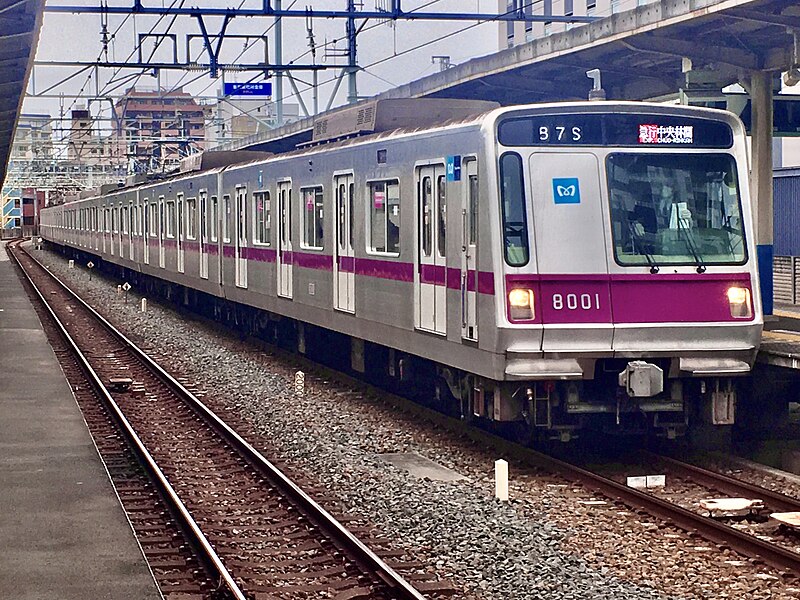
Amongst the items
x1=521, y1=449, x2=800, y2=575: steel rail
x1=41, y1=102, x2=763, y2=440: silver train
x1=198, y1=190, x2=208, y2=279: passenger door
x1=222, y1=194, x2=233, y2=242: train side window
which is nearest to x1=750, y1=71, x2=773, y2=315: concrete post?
x1=41, y1=102, x2=763, y2=440: silver train

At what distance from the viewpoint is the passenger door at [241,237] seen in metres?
20.3

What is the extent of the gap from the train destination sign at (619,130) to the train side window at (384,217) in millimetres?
2500

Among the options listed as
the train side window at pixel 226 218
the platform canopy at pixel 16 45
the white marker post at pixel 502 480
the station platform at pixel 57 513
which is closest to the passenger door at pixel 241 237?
the train side window at pixel 226 218

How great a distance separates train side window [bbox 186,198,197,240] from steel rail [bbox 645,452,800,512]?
15.6m

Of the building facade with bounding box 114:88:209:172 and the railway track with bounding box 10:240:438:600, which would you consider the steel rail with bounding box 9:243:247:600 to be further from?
the building facade with bounding box 114:88:209:172

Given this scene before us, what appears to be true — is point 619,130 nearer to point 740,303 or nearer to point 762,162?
point 740,303

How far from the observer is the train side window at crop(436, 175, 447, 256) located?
11.2m

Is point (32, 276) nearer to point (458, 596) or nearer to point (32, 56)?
point (32, 56)

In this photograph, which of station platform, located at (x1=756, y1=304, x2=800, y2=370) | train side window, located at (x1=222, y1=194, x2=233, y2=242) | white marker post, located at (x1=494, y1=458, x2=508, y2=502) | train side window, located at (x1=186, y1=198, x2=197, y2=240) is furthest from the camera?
train side window, located at (x1=186, y1=198, x2=197, y2=240)

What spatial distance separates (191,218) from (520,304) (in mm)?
16215

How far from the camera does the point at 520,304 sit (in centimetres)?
998

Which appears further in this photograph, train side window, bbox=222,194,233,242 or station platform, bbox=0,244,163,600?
train side window, bbox=222,194,233,242

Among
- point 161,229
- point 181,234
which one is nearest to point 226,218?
point 181,234

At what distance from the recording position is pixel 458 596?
23.0ft
